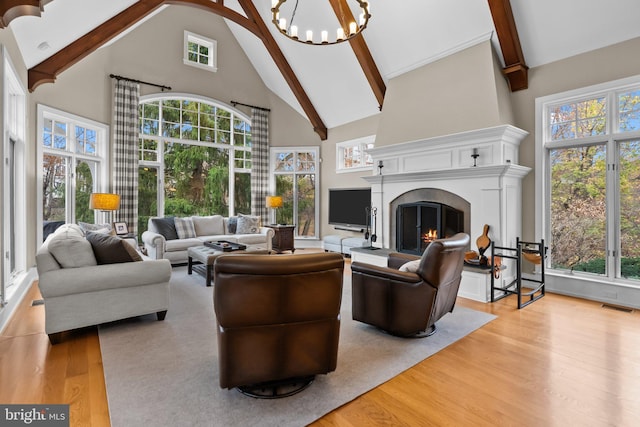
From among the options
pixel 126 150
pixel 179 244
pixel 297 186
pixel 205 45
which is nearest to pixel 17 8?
pixel 126 150

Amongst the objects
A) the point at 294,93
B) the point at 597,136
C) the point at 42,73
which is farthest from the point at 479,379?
the point at 294,93

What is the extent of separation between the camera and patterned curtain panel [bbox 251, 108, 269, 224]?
26.8ft

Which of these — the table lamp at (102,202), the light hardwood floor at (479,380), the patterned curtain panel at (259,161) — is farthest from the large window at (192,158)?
the light hardwood floor at (479,380)

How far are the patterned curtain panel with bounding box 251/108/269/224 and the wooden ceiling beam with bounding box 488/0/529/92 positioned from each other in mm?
5443

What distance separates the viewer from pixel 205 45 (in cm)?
755

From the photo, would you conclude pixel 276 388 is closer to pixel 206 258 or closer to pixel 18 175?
pixel 206 258

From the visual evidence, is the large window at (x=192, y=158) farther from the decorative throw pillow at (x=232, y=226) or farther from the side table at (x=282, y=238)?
the side table at (x=282, y=238)

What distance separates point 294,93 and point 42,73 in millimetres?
4678

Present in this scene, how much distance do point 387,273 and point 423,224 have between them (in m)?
2.68

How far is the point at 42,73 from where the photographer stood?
4691 millimetres

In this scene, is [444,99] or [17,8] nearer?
[17,8]

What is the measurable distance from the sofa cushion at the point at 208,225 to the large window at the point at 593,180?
5789 millimetres

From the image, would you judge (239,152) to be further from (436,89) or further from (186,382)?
(186,382)

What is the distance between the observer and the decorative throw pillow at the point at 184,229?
6230mm
